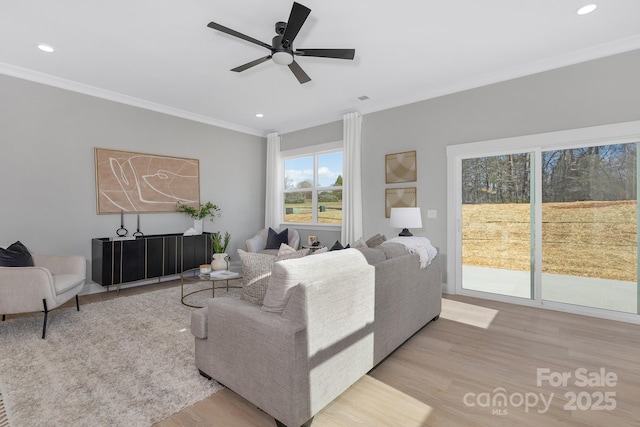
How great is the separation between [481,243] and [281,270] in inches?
132

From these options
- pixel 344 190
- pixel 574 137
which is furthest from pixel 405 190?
pixel 574 137

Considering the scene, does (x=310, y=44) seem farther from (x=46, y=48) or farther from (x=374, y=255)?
(x=46, y=48)

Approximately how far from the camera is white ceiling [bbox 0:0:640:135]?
99.8 inches

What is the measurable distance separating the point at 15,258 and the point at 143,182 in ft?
6.57

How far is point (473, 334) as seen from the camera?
2828 mm

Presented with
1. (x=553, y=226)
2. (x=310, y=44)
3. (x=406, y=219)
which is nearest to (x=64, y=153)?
(x=310, y=44)

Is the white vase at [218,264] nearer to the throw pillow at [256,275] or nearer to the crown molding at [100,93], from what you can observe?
the throw pillow at [256,275]

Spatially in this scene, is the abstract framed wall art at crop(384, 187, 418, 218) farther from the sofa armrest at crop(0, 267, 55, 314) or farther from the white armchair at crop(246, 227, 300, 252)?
the sofa armrest at crop(0, 267, 55, 314)

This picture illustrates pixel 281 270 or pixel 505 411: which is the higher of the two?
pixel 281 270

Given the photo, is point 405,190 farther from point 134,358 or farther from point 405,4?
point 134,358

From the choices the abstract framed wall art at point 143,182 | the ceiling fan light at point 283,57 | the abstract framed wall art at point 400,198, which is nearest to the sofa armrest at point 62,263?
the abstract framed wall art at point 143,182

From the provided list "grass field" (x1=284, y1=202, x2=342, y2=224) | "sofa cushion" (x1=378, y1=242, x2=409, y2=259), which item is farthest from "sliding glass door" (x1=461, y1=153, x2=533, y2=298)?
"grass field" (x1=284, y1=202, x2=342, y2=224)

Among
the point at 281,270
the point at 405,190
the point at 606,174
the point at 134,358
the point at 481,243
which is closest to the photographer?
the point at 281,270

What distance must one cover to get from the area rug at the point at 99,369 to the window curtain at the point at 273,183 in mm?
3090
